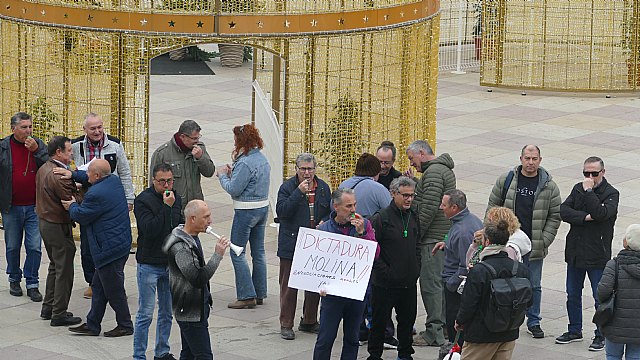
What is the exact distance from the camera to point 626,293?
10023 millimetres

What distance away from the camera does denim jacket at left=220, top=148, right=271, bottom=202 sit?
12414 millimetres

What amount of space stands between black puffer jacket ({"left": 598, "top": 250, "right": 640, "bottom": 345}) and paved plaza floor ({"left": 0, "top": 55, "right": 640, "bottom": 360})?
53.7 inches

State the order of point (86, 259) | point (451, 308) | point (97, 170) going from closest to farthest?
point (451, 308) → point (97, 170) → point (86, 259)

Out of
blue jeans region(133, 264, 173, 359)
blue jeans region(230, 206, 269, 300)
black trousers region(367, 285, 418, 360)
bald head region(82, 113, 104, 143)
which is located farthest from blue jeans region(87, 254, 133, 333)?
black trousers region(367, 285, 418, 360)

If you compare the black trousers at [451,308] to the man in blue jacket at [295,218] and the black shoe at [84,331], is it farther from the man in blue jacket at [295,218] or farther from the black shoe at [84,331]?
the black shoe at [84,331]

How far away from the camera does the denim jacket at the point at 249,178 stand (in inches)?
489

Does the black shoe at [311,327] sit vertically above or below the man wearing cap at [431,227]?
below

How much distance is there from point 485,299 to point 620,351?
135 cm

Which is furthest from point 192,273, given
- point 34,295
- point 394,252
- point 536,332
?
point 536,332

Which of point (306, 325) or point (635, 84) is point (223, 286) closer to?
point (306, 325)

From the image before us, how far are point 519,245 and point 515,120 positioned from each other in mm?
11433

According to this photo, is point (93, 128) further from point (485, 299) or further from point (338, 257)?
point (485, 299)

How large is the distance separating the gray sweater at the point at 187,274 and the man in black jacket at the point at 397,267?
165cm

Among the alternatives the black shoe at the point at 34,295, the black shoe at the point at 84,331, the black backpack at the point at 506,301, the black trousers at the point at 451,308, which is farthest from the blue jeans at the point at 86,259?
the black backpack at the point at 506,301
